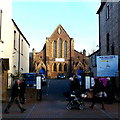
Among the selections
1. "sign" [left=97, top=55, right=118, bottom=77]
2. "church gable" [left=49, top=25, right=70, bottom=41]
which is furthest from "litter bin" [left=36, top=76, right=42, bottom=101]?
"church gable" [left=49, top=25, right=70, bottom=41]

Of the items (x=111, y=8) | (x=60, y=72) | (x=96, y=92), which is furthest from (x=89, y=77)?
(x=60, y=72)

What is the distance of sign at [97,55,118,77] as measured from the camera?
20.4m

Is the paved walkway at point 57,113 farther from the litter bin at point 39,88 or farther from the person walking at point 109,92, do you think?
the person walking at point 109,92

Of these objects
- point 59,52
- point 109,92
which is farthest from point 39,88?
point 59,52

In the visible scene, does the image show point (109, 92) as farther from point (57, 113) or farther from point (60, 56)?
point (60, 56)

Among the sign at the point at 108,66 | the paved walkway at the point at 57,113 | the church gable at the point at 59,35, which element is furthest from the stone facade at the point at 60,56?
the paved walkway at the point at 57,113

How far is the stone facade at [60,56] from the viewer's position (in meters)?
71.8

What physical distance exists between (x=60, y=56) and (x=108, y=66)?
52.8 meters

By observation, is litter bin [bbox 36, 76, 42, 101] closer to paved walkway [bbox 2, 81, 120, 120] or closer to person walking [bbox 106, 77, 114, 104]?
paved walkway [bbox 2, 81, 120, 120]

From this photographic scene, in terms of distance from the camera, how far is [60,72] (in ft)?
237

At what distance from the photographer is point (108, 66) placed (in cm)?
2070

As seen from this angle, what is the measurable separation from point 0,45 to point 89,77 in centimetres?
843

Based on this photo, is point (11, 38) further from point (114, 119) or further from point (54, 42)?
point (54, 42)

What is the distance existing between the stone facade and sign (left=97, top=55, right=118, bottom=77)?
49.8m
